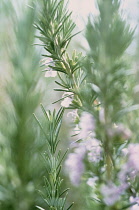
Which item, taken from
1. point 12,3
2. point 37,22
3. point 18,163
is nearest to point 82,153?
point 37,22

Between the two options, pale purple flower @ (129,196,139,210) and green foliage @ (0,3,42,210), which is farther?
green foliage @ (0,3,42,210)

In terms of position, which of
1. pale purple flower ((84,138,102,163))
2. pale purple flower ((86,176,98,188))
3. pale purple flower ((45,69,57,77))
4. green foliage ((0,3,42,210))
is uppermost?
green foliage ((0,3,42,210))

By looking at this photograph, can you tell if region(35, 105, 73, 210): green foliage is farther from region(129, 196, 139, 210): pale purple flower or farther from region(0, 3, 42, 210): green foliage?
region(0, 3, 42, 210): green foliage

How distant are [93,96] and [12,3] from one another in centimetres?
56

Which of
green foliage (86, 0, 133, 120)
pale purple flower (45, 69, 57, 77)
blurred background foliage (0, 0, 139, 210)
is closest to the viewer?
green foliage (86, 0, 133, 120)

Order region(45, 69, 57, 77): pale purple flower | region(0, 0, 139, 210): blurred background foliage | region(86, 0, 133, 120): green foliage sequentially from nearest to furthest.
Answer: region(86, 0, 133, 120): green foliage < region(45, 69, 57, 77): pale purple flower < region(0, 0, 139, 210): blurred background foliage

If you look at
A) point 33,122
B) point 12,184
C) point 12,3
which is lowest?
point 12,184

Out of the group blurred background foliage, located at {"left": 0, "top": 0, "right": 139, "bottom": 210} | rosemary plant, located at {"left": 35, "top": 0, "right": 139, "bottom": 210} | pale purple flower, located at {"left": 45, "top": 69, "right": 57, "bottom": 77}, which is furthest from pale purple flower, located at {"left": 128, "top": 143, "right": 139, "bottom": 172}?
blurred background foliage, located at {"left": 0, "top": 0, "right": 139, "bottom": 210}

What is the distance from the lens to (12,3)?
2.35 feet

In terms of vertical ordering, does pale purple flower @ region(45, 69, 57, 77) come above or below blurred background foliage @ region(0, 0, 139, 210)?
below

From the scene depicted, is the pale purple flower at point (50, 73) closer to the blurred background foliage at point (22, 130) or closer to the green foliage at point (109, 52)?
the green foliage at point (109, 52)

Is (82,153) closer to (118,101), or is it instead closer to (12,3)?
(118,101)

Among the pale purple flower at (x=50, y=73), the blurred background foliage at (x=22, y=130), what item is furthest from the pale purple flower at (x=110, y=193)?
the blurred background foliage at (x=22, y=130)

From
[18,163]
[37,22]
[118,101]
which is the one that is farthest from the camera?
[18,163]
